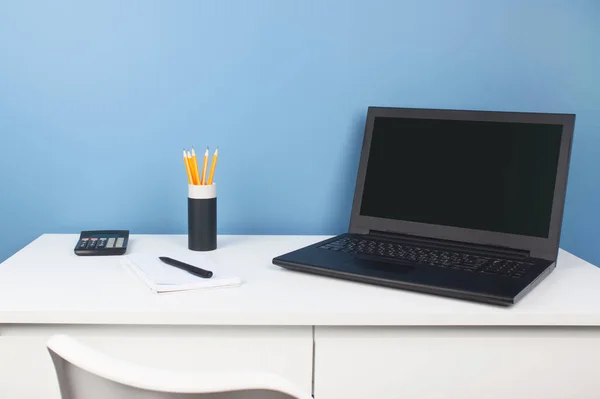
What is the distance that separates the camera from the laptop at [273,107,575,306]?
110 centimetres

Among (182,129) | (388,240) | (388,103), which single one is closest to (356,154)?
(388,103)

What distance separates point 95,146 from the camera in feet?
4.63

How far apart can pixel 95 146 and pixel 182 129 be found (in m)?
0.20

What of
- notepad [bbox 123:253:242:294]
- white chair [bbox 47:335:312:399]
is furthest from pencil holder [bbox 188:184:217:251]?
white chair [bbox 47:335:312:399]

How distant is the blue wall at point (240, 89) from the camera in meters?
1.38

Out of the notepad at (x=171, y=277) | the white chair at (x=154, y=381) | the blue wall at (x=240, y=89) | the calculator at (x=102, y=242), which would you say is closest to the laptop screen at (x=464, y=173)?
the blue wall at (x=240, y=89)

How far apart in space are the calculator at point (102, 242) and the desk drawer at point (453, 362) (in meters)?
0.49

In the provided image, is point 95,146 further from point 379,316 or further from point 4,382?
point 379,316

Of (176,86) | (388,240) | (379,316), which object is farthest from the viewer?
(176,86)

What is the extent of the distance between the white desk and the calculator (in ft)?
0.76

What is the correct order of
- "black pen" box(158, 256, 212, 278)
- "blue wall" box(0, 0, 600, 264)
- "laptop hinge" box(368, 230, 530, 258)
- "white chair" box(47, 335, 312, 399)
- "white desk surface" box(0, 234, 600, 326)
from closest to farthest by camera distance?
"white chair" box(47, 335, 312, 399) → "white desk surface" box(0, 234, 600, 326) → "black pen" box(158, 256, 212, 278) → "laptop hinge" box(368, 230, 530, 258) → "blue wall" box(0, 0, 600, 264)

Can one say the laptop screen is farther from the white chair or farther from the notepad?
the white chair

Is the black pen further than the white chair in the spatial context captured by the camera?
Yes

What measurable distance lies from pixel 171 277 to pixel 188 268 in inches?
2.1
